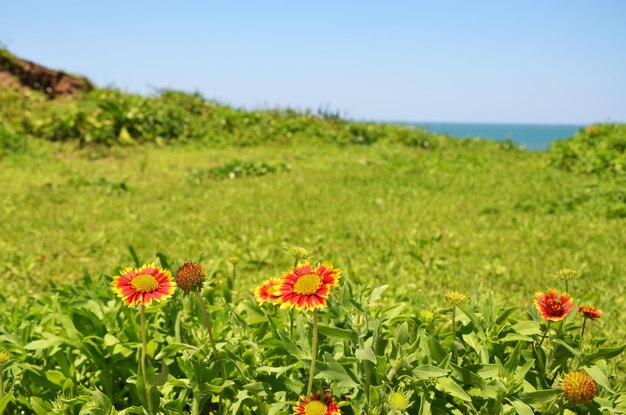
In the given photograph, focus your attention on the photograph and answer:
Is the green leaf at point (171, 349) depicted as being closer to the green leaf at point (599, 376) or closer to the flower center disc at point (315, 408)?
the flower center disc at point (315, 408)

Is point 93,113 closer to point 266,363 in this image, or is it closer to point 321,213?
point 321,213

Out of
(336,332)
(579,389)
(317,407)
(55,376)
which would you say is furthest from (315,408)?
(55,376)

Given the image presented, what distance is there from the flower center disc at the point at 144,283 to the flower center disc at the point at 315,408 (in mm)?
555

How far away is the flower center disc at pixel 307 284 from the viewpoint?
1.57 metres

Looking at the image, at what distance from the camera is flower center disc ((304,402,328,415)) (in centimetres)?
A: 156

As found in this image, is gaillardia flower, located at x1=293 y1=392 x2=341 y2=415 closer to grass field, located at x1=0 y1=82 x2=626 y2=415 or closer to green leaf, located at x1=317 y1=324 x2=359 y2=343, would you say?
grass field, located at x1=0 y1=82 x2=626 y2=415

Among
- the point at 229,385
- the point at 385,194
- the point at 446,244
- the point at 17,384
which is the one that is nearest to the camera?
the point at 229,385

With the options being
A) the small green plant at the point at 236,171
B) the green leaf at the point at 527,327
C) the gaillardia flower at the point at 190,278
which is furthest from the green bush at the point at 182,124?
the green leaf at the point at 527,327

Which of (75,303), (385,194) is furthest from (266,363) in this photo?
(385,194)

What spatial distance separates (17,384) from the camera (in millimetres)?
2309

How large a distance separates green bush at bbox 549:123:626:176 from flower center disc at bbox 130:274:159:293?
300 inches

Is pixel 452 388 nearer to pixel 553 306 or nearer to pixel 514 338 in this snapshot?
pixel 514 338

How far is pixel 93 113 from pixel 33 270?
23.5ft

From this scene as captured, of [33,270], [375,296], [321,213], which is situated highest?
[375,296]
